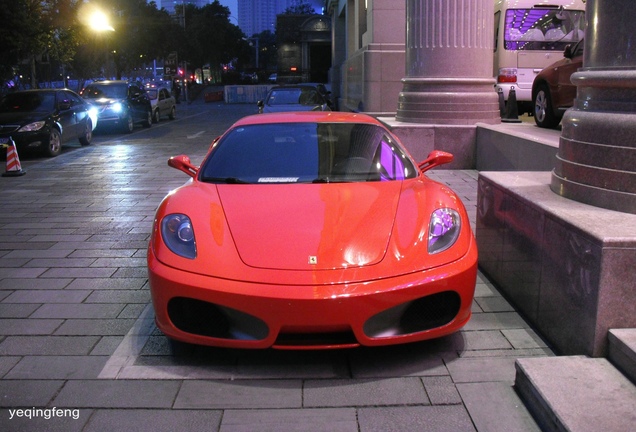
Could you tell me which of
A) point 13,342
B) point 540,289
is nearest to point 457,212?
point 540,289

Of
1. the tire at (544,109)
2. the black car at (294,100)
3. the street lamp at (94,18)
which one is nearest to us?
the tire at (544,109)

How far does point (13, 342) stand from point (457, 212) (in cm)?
280

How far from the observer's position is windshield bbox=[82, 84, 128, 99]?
21.1 metres

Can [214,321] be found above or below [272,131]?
below

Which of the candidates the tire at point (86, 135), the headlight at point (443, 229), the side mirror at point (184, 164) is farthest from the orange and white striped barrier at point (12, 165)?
the headlight at point (443, 229)

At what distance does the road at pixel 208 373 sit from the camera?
3.07 m

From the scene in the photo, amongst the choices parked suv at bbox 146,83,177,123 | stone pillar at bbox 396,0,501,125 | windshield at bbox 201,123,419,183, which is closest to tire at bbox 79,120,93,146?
parked suv at bbox 146,83,177,123

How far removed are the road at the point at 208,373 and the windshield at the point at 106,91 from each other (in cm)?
1646

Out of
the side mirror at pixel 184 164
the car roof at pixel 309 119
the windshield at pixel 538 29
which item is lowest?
the side mirror at pixel 184 164

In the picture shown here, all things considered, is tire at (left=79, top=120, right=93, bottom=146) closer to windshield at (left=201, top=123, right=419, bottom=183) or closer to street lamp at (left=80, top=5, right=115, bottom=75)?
street lamp at (left=80, top=5, right=115, bottom=75)

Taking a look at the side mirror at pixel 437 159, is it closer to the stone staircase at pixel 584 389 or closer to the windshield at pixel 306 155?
the windshield at pixel 306 155

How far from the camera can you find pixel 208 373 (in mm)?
3564

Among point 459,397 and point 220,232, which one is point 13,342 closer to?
point 220,232

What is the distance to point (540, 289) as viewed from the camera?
13.1ft
